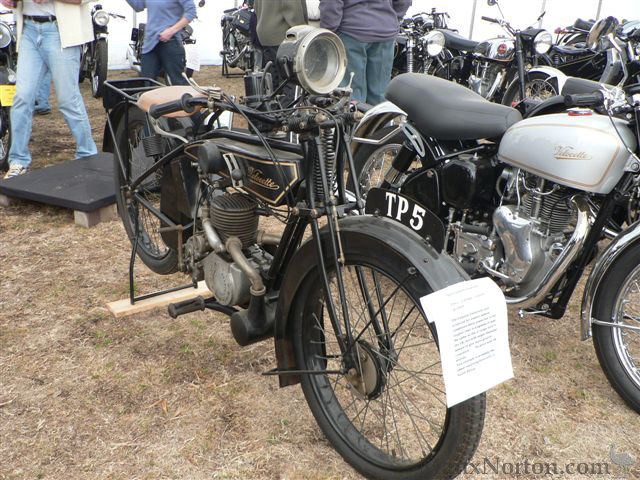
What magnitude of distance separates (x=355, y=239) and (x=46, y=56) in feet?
12.2

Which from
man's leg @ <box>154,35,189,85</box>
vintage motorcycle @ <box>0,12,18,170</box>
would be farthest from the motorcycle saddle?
man's leg @ <box>154,35,189,85</box>

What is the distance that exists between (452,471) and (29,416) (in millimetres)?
1576

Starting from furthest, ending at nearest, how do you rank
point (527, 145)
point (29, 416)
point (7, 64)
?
point (7, 64), point (527, 145), point (29, 416)

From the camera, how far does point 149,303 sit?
311 centimetres

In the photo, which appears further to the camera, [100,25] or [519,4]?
[519,4]

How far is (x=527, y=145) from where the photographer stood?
2625 mm

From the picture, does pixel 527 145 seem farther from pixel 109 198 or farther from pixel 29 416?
pixel 109 198

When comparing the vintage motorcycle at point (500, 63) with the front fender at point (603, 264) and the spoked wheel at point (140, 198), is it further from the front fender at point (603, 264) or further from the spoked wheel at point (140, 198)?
the spoked wheel at point (140, 198)

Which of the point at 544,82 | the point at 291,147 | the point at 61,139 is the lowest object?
the point at 61,139

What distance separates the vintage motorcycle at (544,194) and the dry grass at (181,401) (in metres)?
0.27

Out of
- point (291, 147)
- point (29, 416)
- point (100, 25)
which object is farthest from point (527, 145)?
point (100, 25)

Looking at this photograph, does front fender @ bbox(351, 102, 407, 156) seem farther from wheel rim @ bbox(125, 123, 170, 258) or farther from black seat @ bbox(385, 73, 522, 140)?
wheel rim @ bbox(125, 123, 170, 258)

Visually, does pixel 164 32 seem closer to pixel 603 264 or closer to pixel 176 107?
pixel 176 107

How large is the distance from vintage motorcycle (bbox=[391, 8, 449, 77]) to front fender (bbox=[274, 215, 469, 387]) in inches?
228
